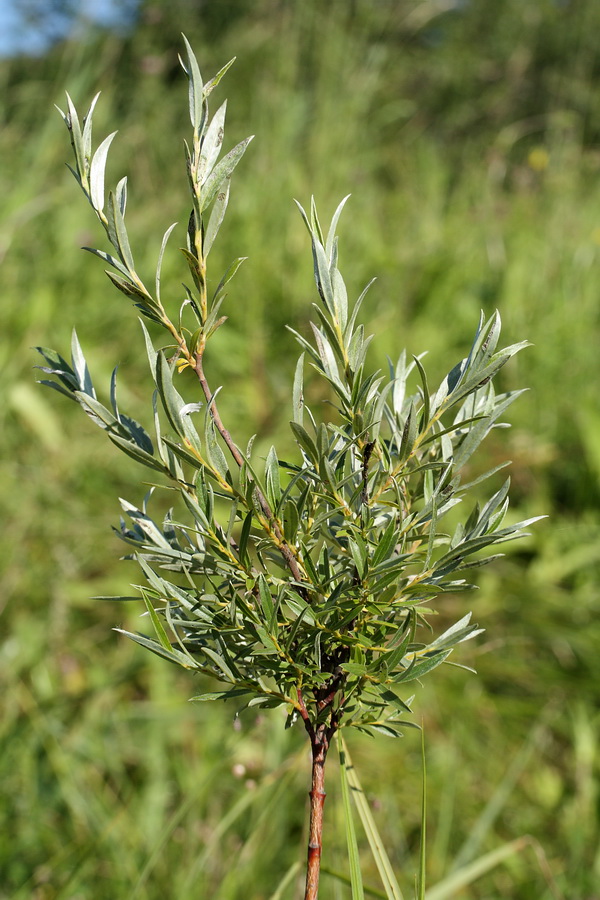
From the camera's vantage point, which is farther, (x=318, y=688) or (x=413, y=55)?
(x=413, y=55)

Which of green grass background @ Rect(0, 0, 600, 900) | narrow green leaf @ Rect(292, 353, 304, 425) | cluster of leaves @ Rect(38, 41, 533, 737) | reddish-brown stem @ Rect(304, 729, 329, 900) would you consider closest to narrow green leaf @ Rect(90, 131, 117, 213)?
cluster of leaves @ Rect(38, 41, 533, 737)

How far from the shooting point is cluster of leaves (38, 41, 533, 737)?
16.8 inches

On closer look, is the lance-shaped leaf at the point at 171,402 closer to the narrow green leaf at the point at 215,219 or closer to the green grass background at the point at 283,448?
the narrow green leaf at the point at 215,219

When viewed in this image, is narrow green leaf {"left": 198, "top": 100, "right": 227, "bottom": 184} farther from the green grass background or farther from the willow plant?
the green grass background

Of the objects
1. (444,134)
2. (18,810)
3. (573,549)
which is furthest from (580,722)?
(444,134)

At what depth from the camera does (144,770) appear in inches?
68.9

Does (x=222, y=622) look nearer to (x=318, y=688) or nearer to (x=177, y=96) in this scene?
(x=318, y=688)

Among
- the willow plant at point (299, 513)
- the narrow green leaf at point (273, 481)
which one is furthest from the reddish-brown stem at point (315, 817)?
the narrow green leaf at point (273, 481)

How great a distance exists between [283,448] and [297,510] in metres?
1.86

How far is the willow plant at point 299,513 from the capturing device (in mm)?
428

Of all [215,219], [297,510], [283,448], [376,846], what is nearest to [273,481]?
[297,510]

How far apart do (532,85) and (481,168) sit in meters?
2.09

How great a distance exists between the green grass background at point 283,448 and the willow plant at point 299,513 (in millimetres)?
341

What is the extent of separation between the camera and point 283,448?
2.30 metres
